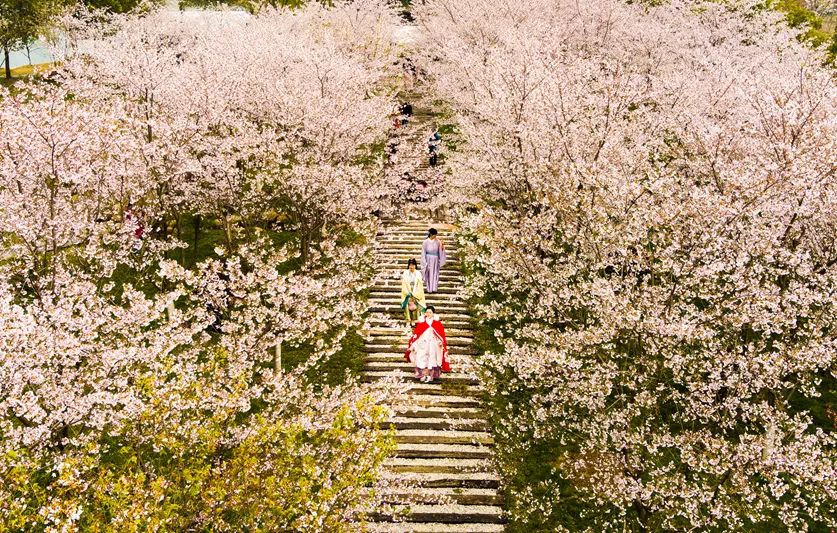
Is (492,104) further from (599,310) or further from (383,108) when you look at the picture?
(599,310)

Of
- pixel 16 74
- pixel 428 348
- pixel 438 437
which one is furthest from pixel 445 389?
pixel 16 74

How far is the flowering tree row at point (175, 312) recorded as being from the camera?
6707mm

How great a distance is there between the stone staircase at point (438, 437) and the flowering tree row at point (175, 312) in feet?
4.86

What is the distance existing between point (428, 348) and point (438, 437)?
2273 millimetres

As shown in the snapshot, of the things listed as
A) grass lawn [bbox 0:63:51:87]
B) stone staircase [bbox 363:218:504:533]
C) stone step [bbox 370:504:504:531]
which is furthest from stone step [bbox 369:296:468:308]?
grass lawn [bbox 0:63:51:87]

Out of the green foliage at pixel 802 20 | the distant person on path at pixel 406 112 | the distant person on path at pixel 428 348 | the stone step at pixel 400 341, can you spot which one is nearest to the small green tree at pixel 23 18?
the distant person on path at pixel 406 112

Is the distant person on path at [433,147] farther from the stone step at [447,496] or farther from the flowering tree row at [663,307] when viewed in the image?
the stone step at [447,496]

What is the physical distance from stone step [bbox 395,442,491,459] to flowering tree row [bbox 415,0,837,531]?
0.72 metres

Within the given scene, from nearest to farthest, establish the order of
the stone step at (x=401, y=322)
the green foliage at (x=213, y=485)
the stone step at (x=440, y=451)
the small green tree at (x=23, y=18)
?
the green foliage at (x=213, y=485) < the stone step at (x=440, y=451) < the stone step at (x=401, y=322) < the small green tree at (x=23, y=18)

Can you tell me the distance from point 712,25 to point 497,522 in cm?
3748

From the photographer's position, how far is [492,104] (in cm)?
1820

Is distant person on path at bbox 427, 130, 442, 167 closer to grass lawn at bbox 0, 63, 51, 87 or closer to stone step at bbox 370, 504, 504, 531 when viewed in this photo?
stone step at bbox 370, 504, 504, 531

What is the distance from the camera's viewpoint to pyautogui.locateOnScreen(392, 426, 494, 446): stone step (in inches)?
502

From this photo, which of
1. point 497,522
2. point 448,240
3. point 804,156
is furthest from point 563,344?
point 448,240
